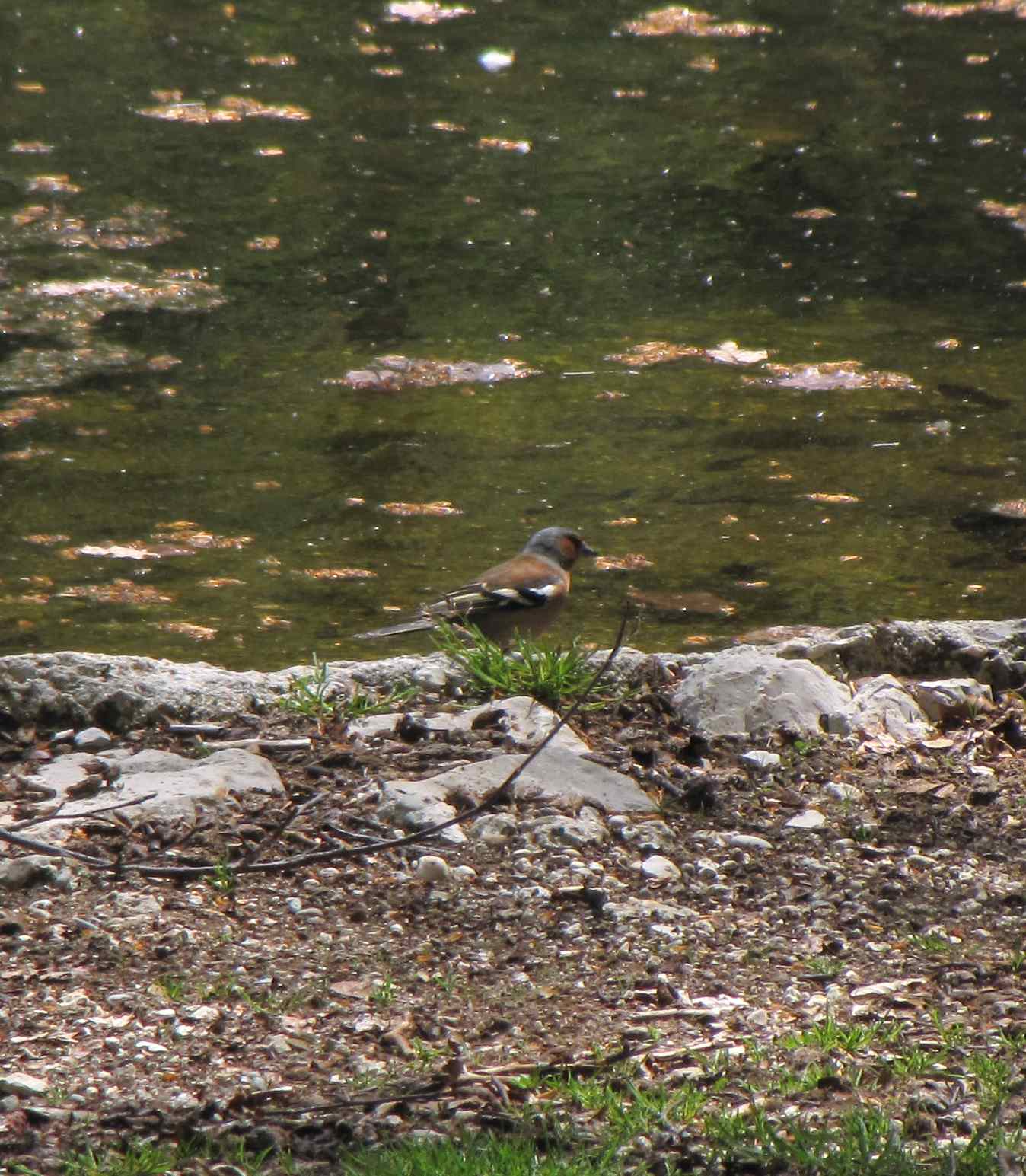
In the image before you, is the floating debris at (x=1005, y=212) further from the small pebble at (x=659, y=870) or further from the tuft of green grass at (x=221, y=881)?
the tuft of green grass at (x=221, y=881)

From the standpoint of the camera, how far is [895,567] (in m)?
6.03

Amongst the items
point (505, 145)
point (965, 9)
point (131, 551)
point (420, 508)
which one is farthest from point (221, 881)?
point (965, 9)

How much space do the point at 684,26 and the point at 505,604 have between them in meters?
10.4

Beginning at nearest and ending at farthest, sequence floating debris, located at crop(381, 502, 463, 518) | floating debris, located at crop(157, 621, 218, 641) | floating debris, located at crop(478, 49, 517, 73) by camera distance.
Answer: floating debris, located at crop(157, 621, 218, 641), floating debris, located at crop(381, 502, 463, 518), floating debris, located at crop(478, 49, 517, 73)

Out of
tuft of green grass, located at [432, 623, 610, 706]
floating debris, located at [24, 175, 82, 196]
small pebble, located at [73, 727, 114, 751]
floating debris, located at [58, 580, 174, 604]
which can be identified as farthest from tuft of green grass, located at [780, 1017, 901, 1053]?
floating debris, located at [24, 175, 82, 196]

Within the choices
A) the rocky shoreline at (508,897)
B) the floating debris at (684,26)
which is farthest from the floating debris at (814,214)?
the rocky shoreline at (508,897)

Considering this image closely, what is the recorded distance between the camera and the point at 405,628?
5.22m

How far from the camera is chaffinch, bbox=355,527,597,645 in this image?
5211 millimetres

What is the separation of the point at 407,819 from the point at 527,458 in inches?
129

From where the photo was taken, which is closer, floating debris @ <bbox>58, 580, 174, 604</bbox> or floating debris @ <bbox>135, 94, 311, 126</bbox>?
floating debris @ <bbox>58, 580, 174, 604</bbox>

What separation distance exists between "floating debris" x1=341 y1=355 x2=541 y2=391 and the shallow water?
3.3 inches

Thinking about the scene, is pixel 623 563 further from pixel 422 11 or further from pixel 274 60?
A: pixel 422 11

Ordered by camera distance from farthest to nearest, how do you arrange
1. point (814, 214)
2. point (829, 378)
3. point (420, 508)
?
A: point (814, 214)
point (829, 378)
point (420, 508)

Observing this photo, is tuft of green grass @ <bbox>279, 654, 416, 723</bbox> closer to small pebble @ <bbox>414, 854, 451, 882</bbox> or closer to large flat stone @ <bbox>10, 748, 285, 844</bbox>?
large flat stone @ <bbox>10, 748, 285, 844</bbox>
